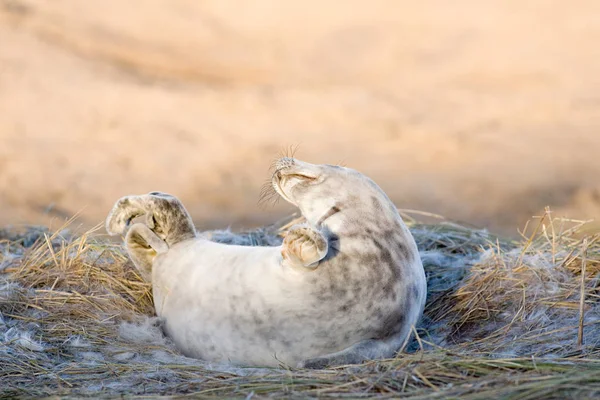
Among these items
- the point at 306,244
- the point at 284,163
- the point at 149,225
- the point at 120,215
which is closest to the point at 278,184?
the point at 284,163

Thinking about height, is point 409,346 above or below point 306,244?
below

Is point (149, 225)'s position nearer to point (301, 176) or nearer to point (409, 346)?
point (301, 176)

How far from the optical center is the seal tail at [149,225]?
13.8 feet

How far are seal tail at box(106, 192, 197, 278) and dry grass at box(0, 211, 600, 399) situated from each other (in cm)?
33

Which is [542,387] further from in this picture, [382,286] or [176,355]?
→ [176,355]

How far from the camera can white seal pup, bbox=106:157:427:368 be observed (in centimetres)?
330

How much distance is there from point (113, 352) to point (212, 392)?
115cm

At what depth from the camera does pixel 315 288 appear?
3301 millimetres

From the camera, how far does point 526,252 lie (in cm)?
480

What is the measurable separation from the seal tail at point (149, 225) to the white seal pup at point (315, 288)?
0.47 m

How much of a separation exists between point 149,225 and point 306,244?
146 cm

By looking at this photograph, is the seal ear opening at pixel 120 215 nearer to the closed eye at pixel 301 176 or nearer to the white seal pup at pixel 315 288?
the white seal pup at pixel 315 288

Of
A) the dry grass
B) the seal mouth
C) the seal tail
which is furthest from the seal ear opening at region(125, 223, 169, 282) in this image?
the seal mouth

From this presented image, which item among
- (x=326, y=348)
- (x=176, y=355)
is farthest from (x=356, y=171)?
(x=176, y=355)
